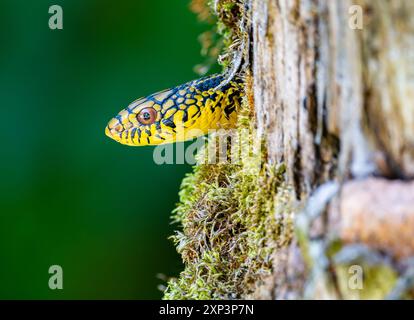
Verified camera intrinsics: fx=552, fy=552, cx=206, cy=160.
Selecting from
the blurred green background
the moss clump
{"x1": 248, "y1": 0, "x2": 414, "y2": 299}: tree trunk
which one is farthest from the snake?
the blurred green background

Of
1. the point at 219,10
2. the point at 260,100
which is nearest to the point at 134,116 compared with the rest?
the point at 219,10

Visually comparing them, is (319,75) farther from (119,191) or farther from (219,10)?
(119,191)

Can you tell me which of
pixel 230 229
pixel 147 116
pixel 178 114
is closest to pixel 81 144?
pixel 147 116

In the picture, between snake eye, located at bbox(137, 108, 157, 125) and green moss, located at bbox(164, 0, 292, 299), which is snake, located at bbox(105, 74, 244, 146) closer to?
snake eye, located at bbox(137, 108, 157, 125)

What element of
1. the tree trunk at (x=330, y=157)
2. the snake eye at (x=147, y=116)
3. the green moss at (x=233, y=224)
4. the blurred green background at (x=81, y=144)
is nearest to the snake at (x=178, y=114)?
the snake eye at (x=147, y=116)

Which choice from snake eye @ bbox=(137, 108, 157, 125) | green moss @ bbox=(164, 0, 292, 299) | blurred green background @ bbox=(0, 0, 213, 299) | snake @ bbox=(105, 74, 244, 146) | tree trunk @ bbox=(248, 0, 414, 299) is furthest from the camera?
blurred green background @ bbox=(0, 0, 213, 299)
